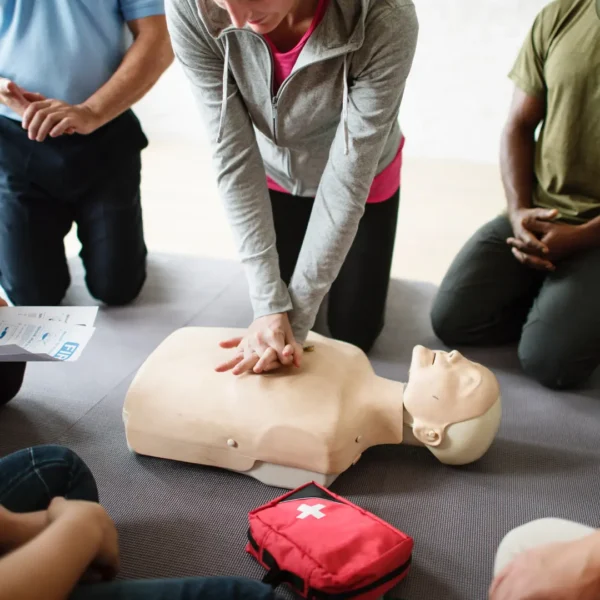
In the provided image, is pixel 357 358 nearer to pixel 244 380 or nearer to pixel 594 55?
pixel 244 380

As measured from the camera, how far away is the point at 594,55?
130 cm

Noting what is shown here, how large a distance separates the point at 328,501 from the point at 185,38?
2.70ft

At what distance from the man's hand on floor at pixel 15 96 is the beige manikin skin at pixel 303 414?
0.72 m

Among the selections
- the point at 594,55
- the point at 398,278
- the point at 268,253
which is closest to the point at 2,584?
the point at 268,253

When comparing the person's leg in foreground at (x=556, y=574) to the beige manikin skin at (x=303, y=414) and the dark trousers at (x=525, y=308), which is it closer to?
the beige manikin skin at (x=303, y=414)

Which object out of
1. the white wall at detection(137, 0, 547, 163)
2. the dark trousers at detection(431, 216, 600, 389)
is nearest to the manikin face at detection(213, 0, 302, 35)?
the dark trousers at detection(431, 216, 600, 389)

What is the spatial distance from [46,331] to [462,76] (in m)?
2.31

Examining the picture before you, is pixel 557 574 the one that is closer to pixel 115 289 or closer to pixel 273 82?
pixel 273 82

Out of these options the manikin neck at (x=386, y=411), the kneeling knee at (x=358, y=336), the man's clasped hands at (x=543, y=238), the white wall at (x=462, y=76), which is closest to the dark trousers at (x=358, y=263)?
the kneeling knee at (x=358, y=336)

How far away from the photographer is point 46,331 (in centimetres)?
116

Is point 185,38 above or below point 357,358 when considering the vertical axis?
above

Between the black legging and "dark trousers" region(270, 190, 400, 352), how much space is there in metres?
0.64

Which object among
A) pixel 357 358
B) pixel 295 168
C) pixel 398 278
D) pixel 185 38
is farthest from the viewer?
pixel 398 278

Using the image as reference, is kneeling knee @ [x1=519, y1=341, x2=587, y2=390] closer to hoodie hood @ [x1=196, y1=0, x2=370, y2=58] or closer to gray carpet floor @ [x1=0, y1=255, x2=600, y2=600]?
gray carpet floor @ [x1=0, y1=255, x2=600, y2=600]
